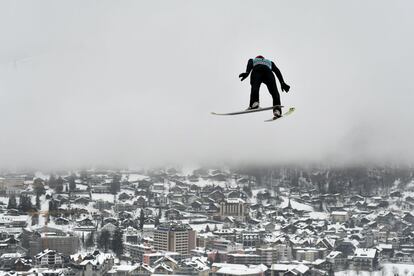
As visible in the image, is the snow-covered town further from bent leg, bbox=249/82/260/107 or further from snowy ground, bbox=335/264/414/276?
bent leg, bbox=249/82/260/107

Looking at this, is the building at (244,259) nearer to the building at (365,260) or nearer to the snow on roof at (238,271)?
the snow on roof at (238,271)

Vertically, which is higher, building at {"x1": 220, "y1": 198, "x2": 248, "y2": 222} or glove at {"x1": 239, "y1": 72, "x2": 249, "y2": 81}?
glove at {"x1": 239, "y1": 72, "x2": 249, "y2": 81}

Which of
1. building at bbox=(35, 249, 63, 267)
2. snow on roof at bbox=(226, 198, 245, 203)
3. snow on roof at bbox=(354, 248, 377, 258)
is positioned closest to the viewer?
building at bbox=(35, 249, 63, 267)

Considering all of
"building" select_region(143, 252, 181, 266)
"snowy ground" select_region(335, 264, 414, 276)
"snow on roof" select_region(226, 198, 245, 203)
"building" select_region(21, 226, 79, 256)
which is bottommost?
"snowy ground" select_region(335, 264, 414, 276)

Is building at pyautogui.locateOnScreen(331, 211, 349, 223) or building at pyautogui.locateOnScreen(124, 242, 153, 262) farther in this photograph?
building at pyautogui.locateOnScreen(331, 211, 349, 223)

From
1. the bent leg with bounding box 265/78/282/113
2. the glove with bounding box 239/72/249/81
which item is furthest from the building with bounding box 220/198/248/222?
the glove with bounding box 239/72/249/81

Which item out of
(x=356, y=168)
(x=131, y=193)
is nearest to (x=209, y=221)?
(x=131, y=193)

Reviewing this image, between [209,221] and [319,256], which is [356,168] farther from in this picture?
[319,256]

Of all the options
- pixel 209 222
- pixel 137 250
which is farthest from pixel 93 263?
pixel 209 222
